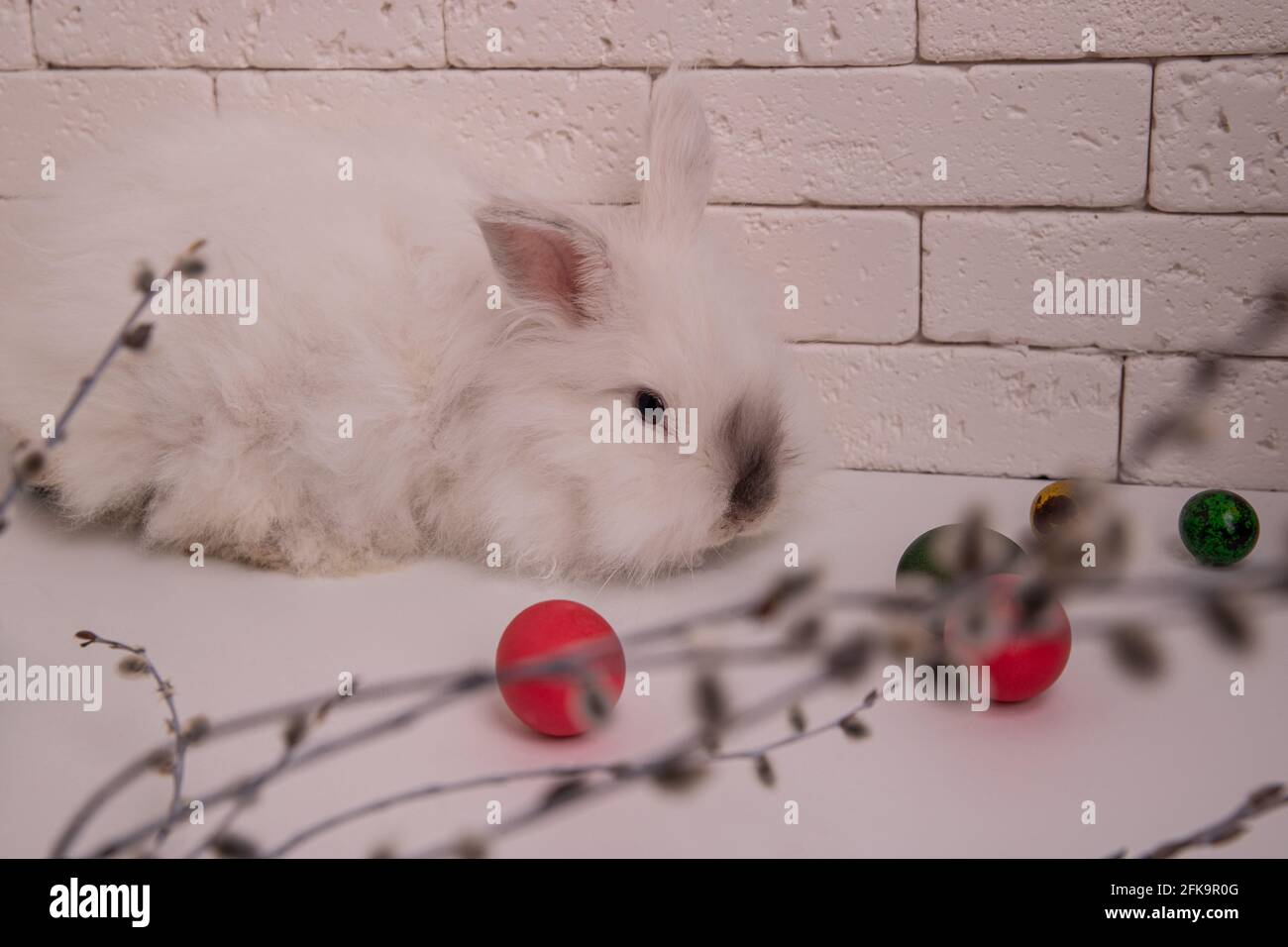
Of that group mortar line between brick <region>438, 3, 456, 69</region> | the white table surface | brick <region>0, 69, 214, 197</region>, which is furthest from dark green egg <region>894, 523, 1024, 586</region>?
brick <region>0, 69, 214, 197</region>

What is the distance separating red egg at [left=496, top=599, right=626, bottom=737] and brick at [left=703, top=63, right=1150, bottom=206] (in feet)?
3.44

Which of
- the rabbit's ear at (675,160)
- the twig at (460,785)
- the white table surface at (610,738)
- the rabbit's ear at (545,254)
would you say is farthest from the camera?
the rabbit's ear at (675,160)

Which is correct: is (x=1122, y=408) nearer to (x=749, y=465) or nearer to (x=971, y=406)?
(x=971, y=406)

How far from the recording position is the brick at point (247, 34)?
1.88m

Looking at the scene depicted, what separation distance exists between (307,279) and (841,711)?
0.97 metres

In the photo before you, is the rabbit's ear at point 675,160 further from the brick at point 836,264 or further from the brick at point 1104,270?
the brick at point 1104,270

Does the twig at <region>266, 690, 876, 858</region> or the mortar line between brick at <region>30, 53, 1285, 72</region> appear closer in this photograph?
the twig at <region>266, 690, 876, 858</region>

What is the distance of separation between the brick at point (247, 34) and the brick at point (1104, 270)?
103 cm

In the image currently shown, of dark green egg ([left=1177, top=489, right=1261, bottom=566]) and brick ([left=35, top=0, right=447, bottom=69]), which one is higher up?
brick ([left=35, top=0, right=447, bottom=69])

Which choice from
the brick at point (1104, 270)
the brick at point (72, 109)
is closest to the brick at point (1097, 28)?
the brick at point (1104, 270)

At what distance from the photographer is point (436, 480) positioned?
156 centimetres

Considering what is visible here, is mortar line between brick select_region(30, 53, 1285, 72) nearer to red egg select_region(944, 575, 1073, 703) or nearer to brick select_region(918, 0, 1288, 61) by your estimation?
brick select_region(918, 0, 1288, 61)

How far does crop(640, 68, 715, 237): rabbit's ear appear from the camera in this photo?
5.21 feet
